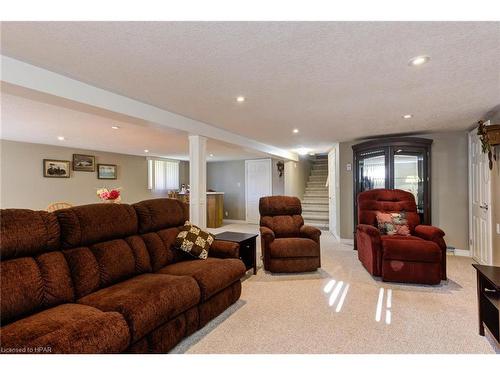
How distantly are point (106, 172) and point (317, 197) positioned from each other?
6362mm

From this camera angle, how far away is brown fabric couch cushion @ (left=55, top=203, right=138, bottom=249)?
1.90 metres

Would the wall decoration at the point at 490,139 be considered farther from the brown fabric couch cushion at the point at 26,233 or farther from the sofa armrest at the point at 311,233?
the brown fabric couch cushion at the point at 26,233

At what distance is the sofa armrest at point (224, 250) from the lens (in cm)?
288

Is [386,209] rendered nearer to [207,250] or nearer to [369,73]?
[369,73]

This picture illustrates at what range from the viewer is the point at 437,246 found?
3111 mm

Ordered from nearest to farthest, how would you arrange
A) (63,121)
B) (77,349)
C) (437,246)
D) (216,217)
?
(77,349), (437,246), (63,121), (216,217)

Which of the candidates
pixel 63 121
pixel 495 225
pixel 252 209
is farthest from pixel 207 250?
pixel 252 209

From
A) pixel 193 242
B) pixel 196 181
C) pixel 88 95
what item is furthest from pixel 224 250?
pixel 88 95

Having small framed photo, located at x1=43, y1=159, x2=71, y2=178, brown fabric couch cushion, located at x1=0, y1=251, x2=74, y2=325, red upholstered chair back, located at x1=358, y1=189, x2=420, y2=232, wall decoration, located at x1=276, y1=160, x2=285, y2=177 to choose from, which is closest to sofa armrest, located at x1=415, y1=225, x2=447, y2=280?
red upholstered chair back, located at x1=358, y1=189, x2=420, y2=232

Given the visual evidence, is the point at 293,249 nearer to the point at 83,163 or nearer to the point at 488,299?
the point at 488,299

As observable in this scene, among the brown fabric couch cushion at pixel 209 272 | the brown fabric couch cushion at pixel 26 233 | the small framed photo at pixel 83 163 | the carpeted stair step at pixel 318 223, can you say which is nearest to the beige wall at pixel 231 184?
the carpeted stair step at pixel 318 223

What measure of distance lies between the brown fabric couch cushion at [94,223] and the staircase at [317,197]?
5853 mm

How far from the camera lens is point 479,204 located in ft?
12.9
